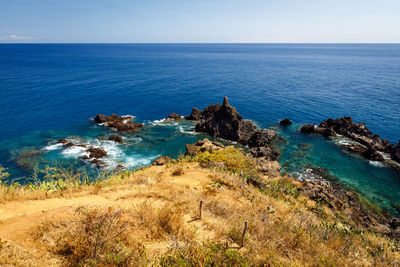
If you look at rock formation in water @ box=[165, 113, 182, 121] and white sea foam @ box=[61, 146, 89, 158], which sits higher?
rock formation in water @ box=[165, 113, 182, 121]

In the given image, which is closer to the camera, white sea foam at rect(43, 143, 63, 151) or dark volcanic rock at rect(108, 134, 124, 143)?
white sea foam at rect(43, 143, 63, 151)

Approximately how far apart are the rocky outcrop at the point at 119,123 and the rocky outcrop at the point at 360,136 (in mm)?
31382

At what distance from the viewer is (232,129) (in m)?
35.8

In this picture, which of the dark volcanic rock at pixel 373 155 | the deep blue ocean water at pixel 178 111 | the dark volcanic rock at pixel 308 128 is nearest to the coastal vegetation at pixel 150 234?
the deep blue ocean water at pixel 178 111

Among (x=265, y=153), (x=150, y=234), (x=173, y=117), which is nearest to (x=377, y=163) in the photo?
(x=265, y=153)

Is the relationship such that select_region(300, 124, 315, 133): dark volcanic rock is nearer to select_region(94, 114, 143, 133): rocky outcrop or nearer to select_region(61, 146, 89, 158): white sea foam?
select_region(94, 114, 143, 133): rocky outcrop

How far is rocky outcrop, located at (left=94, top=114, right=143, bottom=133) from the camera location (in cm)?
3806

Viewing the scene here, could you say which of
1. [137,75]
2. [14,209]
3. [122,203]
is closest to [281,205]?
[122,203]

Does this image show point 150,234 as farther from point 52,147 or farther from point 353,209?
point 52,147

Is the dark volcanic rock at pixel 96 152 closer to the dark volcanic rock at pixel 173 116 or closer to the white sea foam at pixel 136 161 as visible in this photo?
the white sea foam at pixel 136 161

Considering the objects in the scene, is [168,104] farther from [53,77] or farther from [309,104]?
[53,77]

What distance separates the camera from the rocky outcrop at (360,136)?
29750 millimetres

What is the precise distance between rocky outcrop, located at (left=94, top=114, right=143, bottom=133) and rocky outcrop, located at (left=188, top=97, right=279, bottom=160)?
12007mm

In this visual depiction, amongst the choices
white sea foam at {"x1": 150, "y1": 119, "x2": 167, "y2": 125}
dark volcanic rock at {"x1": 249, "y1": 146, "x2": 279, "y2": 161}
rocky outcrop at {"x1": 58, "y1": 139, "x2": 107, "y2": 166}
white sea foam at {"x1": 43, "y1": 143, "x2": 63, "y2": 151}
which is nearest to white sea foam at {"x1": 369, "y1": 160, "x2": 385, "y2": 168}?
dark volcanic rock at {"x1": 249, "y1": 146, "x2": 279, "y2": 161}
